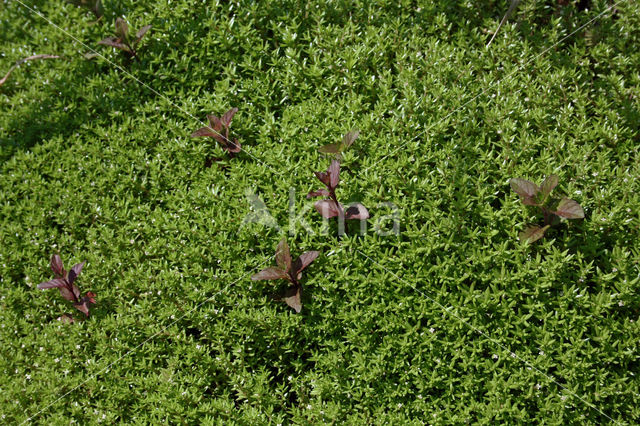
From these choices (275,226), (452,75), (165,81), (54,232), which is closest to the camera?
(275,226)

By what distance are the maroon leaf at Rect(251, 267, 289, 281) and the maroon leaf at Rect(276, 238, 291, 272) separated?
0.03 m

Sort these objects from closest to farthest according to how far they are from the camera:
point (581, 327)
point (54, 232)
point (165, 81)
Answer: point (581, 327)
point (54, 232)
point (165, 81)

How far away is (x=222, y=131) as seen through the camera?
141 inches

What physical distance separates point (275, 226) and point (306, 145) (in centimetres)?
57

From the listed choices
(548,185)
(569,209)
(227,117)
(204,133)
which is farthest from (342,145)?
(569,209)

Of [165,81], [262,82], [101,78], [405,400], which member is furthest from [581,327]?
[101,78]

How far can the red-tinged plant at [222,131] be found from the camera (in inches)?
139

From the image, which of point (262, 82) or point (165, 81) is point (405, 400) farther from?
point (165, 81)

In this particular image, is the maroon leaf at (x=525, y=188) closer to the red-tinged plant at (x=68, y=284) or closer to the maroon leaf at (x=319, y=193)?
the maroon leaf at (x=319, y=193)

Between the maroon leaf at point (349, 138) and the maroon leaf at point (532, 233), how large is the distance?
1070 millimetres

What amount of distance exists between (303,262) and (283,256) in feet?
0.39

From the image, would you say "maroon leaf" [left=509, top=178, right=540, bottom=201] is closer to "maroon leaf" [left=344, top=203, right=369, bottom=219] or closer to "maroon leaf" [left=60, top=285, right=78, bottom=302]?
"maroon leaf" [left=344, top=203, right=369, bottom=219]

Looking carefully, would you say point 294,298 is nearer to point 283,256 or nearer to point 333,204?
point 283,256

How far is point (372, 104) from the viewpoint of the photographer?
3.67m
